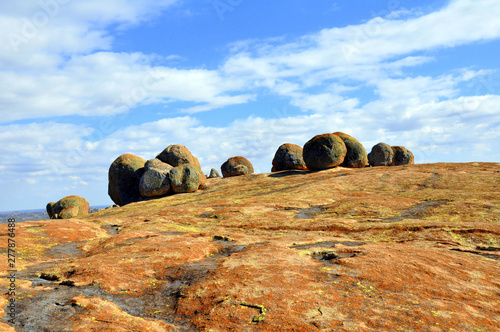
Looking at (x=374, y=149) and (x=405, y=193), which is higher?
(x=374, y=149)

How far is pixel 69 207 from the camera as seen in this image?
36781mm

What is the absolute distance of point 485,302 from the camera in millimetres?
6809

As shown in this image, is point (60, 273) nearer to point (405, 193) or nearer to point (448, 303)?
point (448, 303)

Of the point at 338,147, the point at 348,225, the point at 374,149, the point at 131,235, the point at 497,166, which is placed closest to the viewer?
the point at 131,235

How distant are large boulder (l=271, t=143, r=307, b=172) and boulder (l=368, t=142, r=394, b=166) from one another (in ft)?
53.2

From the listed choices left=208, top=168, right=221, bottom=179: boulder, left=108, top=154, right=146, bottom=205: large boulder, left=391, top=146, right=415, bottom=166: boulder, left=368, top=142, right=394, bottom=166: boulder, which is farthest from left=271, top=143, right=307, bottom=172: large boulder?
left=391, top=146, right=415, bottom=166: boulder

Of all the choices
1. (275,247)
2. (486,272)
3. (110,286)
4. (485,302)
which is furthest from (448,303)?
(110,286)

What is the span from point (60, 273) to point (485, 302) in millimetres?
9950

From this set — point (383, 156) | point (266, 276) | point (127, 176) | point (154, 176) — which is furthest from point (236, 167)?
point (266, 276)

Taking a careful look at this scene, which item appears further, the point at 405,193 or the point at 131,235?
the point at 405,193

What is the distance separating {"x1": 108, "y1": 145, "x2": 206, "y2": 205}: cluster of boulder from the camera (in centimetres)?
3653

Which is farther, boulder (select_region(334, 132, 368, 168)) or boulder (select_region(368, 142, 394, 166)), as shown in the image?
boulder (select_region(368, 142, 394, 166))

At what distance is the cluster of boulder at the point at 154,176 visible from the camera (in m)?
36.5

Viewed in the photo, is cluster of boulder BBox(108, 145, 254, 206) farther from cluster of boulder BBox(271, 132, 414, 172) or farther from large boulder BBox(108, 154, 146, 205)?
cluster of boulder BBox(271, 132, 414, 172)
